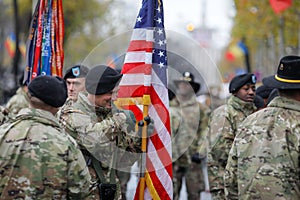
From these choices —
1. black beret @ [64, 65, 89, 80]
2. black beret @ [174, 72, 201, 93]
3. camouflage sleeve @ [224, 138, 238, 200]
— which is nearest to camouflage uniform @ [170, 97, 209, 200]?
black beret @ [174, 72, 201, 93]

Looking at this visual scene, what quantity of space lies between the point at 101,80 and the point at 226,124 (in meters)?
2.44

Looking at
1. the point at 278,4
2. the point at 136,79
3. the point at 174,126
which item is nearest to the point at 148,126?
the point at 136,79

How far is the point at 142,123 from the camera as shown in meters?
6.92

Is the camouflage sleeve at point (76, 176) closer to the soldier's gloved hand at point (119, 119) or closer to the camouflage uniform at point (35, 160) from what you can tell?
the camouflage uniform at point (35, 160)

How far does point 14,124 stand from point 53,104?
35 centimetres

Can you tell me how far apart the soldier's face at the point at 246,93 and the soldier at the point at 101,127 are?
2.25m

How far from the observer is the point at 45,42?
8.63 m

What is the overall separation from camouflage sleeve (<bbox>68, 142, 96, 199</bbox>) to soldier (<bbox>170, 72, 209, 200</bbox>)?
570 centimetres

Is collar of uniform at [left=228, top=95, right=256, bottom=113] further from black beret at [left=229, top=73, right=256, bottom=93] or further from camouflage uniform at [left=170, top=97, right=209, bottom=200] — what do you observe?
camouflage uniform at [left=170, top=97, right=209, bottom=200]

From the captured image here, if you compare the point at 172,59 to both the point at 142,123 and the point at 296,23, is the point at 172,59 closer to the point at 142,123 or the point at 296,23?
the point at 142,123

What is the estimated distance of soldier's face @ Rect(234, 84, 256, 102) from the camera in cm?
870

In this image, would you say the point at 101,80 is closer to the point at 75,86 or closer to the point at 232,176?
the point at 75,86

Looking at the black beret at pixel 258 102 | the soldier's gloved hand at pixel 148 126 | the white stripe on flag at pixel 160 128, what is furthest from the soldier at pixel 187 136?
the soldier's gloved hand at pixel 148 126

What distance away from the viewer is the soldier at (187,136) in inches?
445
